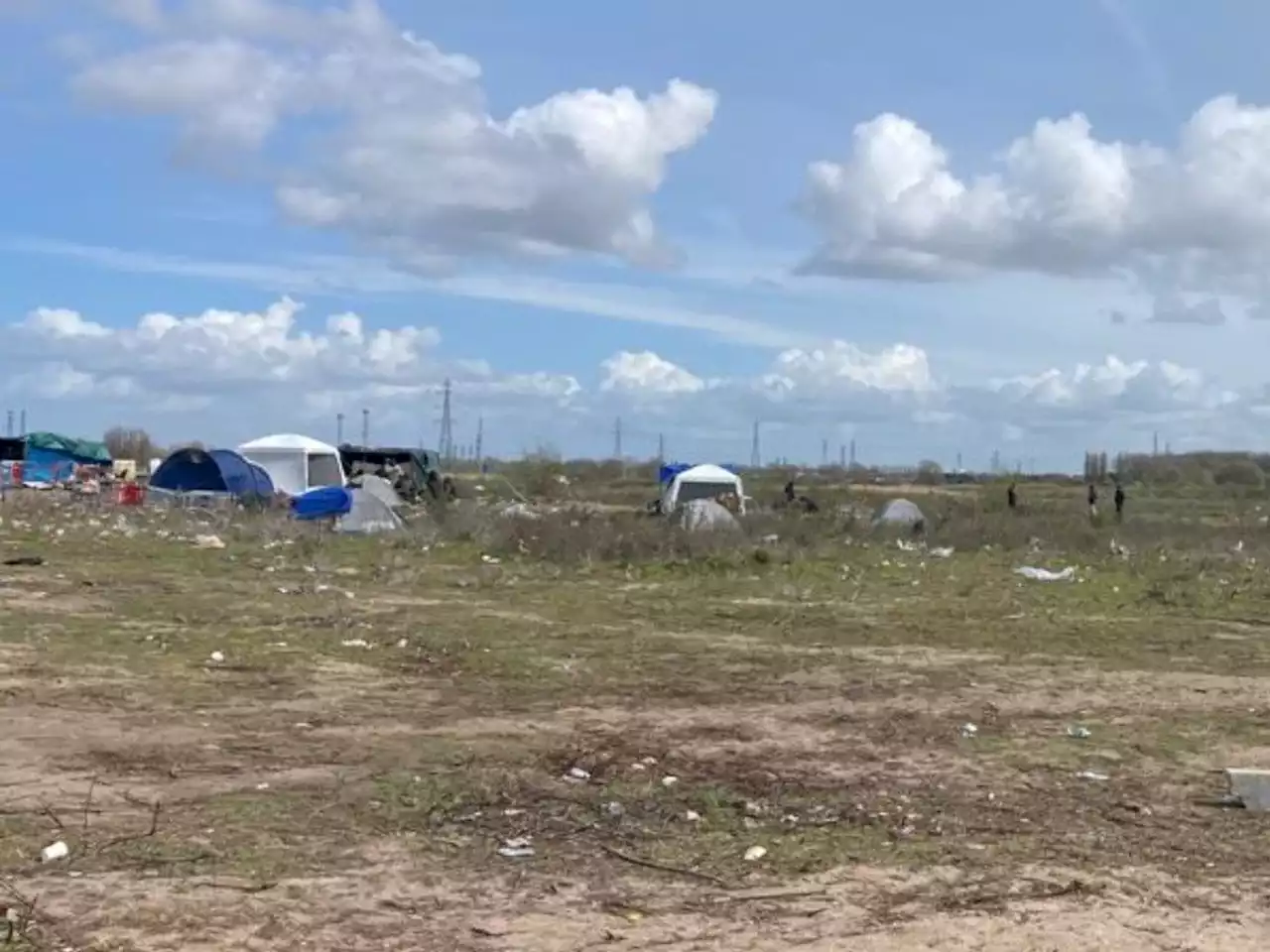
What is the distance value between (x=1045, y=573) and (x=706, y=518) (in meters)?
5.54

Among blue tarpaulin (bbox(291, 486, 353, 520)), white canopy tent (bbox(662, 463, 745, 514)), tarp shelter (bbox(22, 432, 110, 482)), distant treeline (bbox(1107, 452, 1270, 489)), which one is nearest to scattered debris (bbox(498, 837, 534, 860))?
blue tarpaulin (bbox(291, 486, 353, 520))

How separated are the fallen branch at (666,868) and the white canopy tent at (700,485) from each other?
2249 centimetres

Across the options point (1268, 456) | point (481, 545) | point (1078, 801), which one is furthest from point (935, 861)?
point (1268, 456)

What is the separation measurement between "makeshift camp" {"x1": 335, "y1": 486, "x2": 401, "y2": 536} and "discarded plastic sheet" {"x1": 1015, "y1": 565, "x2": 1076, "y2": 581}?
9240mm

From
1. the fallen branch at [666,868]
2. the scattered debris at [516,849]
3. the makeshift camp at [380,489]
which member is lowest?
the fallen branch at [666,868]

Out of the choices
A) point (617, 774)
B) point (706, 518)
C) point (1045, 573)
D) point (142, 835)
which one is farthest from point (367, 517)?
point (142, 835)

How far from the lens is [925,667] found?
11.6 metres

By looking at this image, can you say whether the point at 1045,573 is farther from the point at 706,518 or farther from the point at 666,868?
the point at 666,868

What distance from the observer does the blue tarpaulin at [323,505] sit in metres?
24.7

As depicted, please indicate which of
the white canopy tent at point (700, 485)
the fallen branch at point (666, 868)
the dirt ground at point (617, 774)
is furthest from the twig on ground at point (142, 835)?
the white canopy tent at point (700, 485)

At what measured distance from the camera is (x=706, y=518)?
2308 cm

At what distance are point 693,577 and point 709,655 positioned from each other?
6.55 m

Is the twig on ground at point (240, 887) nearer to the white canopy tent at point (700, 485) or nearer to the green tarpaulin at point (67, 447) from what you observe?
the white canopy tent at point (700, 485)

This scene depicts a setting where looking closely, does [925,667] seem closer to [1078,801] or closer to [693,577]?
[1078,801]
